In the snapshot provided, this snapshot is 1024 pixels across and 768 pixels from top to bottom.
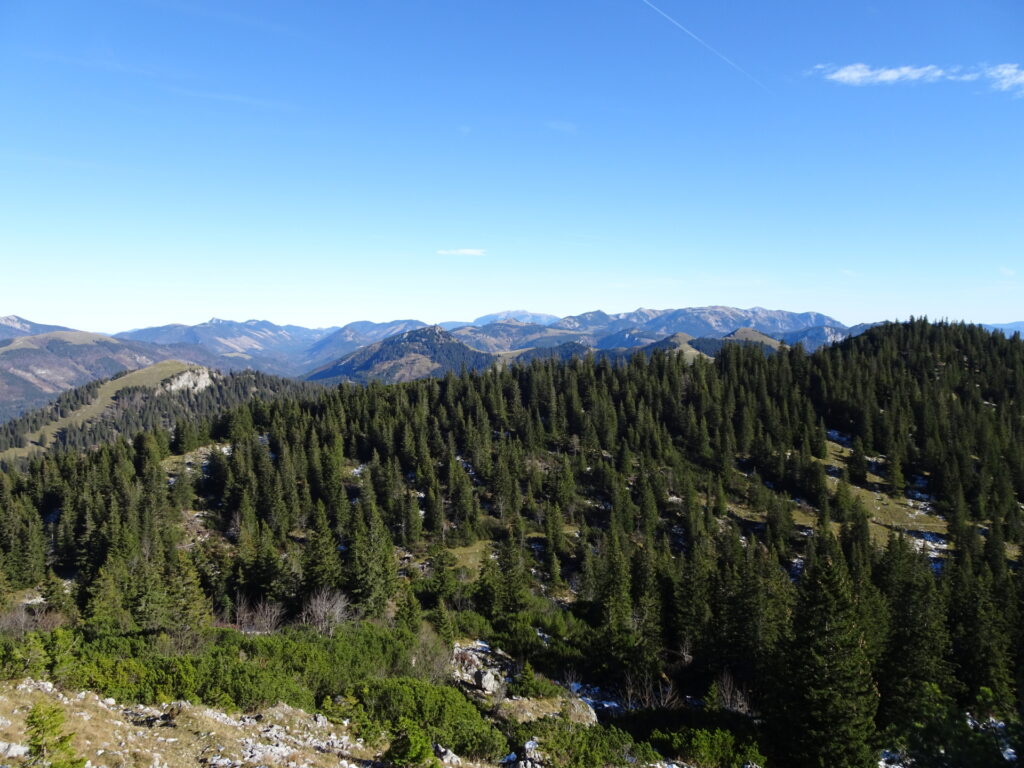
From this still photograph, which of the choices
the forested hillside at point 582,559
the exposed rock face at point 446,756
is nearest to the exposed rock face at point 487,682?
the forested hillside at point 582,559

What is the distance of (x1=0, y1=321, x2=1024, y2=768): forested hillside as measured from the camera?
107 ft

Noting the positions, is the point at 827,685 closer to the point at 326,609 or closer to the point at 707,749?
the point at 707,749

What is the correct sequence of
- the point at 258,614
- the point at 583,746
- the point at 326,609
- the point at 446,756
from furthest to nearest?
the point at 258,614
the point at 326,609
the point at 583,746
the point at 446,756

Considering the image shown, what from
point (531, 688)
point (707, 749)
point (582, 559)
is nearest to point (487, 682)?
point (531, 688)

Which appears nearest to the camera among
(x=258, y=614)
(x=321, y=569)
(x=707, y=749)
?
(x=707, y=749)

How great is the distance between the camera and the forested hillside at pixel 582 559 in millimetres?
32531

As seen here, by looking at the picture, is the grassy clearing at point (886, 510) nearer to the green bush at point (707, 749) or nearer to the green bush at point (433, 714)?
the green bush at point (707, 749)

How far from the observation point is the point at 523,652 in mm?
55812

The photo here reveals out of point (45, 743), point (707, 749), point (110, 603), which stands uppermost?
point (45, 743)

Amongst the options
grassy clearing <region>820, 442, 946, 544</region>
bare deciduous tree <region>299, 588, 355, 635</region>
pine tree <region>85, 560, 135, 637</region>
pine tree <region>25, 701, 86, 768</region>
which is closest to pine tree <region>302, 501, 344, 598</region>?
bare deciduous tree <region>299, 588, 355, 635</region>

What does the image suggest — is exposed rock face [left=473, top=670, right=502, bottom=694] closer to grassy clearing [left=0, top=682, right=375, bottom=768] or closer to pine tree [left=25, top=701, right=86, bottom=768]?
grassy clearing [left=0, top=682, right=375, bottom=768]

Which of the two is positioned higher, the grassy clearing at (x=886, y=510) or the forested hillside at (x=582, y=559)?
the forested hillside at (x=582, y=559)

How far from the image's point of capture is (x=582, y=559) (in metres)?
103

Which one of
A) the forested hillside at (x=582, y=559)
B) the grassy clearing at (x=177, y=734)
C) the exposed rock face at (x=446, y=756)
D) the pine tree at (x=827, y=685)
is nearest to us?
the grassy clearing at (x=177, y=734)
